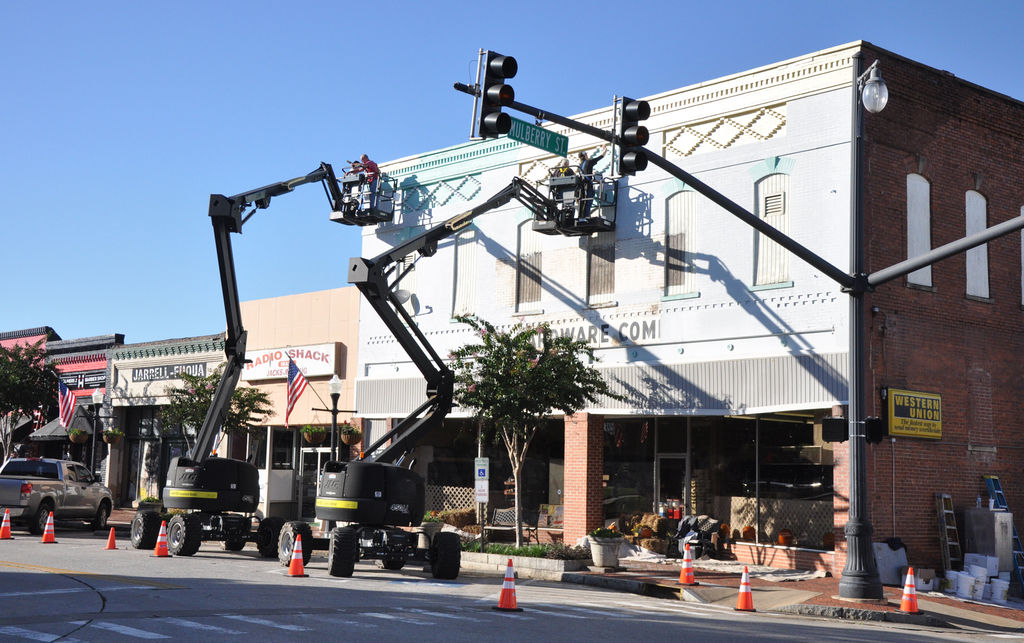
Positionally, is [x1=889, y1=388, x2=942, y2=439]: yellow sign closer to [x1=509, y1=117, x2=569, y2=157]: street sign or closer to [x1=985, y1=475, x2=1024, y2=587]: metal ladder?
[x1=985, y1=475, x2=1024, y2=587]: metal ladder

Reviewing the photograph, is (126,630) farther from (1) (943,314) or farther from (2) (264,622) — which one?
(1) (943,314)

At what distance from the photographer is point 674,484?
79.2ft

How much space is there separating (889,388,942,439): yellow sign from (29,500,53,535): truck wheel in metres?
19.3

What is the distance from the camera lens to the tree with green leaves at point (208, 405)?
101 feet

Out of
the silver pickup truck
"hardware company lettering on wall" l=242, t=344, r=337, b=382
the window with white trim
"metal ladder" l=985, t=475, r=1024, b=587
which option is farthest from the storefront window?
the silver pickup truck

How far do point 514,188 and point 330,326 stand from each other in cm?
851

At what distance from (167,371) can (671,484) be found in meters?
20.7

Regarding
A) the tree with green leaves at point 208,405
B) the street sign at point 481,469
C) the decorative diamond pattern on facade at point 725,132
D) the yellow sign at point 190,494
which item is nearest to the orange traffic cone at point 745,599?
the street sign at point 481,469

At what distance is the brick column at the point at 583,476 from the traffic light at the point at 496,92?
12452 mm

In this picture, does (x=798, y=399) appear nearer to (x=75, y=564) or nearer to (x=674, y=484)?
(x=674, y=484)

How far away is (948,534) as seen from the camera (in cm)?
2094

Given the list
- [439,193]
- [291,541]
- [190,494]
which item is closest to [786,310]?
[291,541]

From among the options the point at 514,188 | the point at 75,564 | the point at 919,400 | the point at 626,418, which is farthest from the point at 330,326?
the point at 919,400

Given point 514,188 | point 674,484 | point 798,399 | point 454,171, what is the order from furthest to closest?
point 454,171
point 514,188
point 674,484
point 798,399
